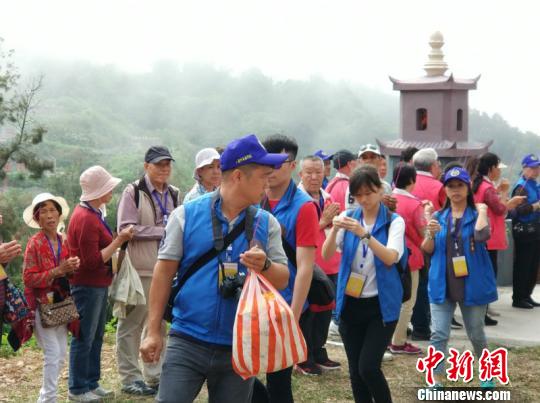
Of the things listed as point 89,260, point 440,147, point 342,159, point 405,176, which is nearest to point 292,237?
point 89,260

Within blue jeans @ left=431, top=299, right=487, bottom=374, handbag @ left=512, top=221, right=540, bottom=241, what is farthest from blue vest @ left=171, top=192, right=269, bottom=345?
handbag @ left=512, top=221, right=540, bottom=241

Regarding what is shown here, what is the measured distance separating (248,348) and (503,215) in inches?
228

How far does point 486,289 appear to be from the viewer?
6.08 metres

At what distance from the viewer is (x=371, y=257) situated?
17.4ft

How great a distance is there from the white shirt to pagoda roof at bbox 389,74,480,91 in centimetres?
1038

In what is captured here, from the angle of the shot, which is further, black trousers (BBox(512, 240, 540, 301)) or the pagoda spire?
the pagoda spire

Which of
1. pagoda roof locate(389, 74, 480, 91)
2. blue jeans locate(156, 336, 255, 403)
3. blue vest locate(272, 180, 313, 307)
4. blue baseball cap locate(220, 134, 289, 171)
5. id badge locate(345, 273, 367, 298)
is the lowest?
blue jeans locate(156, 336, 255, 403)

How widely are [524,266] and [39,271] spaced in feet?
21.3

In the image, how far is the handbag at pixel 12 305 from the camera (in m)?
5.27

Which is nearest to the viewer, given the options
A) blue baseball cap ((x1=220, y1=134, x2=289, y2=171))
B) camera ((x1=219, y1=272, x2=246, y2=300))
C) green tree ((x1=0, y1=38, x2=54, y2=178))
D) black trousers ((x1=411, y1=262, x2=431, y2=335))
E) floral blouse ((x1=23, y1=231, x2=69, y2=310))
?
camera ((x1=219, y1=272, x2=246, y2=300))

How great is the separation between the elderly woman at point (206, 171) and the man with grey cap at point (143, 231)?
0.21 meters

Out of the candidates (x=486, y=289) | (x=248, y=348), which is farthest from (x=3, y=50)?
(x=248, y=348)

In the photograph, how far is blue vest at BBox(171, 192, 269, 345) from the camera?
12.0ft

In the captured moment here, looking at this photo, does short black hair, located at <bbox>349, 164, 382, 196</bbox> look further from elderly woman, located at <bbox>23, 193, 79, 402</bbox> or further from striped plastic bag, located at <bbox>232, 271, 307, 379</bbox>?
elderly woman, located at <bbox>23, 193, 79, 402</bbox>
